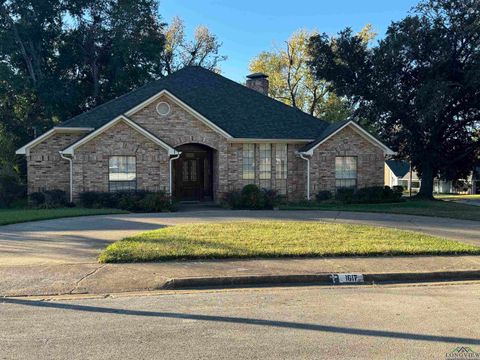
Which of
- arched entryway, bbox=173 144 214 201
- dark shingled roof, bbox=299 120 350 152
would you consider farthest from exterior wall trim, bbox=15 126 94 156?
dark shingled roof, bbox=299 120 350 152

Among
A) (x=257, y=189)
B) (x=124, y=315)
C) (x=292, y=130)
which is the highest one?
(x=292, y=130)

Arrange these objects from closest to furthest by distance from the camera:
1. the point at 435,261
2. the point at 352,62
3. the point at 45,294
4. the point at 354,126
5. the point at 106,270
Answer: the point at 45,294 < the point at 106,270 < the point at 435,261 < the point at 354,126 < the point at 352,62

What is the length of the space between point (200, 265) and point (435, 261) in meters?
4.52

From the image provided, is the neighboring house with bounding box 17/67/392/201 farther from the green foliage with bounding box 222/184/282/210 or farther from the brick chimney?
the brick chimney

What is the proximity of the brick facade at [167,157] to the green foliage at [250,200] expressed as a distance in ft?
4.64

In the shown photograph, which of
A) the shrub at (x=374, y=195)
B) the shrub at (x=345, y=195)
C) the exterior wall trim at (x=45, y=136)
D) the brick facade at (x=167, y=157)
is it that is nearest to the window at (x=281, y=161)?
the brick facade at (x=167, y=157)

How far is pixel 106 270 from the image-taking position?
8.09 metres

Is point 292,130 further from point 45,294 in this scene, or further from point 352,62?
point 45,294

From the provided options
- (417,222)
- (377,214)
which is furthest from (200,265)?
(377,214)

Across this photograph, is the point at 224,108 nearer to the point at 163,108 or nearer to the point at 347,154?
the point at 163,108

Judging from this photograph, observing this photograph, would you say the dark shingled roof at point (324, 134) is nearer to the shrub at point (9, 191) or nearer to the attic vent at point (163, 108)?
the attic vent at point (163, 108)

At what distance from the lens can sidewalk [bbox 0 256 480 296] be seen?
725cm

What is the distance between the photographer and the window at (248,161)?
23.2 meters

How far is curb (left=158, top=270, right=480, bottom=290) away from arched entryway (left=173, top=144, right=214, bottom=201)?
16.5 m
